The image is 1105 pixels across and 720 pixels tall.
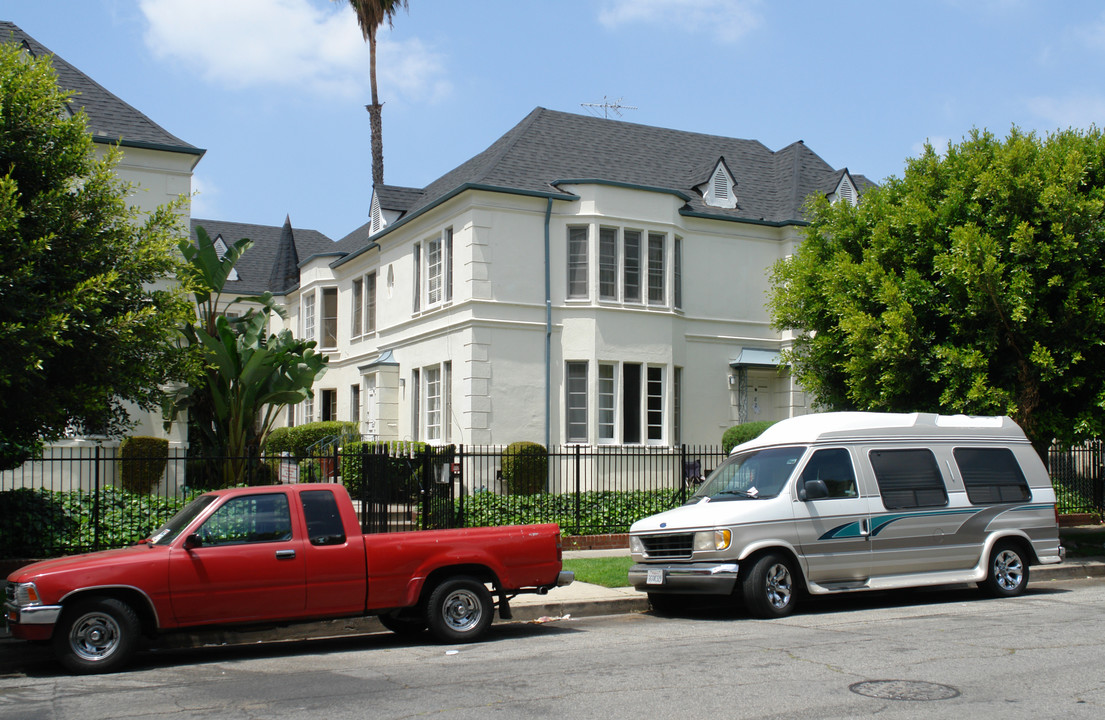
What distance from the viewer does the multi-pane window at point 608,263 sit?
2412cm

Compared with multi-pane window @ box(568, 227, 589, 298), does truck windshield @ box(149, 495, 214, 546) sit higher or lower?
lower

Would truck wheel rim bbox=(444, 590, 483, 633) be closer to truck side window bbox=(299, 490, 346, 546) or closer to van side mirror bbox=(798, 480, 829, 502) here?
truck side window bbox=(299, 490, 346, 546)

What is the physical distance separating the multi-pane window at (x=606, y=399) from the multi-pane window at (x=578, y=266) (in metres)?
1.92

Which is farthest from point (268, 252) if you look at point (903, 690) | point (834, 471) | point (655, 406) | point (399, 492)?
point (903, 690)

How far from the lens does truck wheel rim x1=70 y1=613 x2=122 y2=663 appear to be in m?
8.45

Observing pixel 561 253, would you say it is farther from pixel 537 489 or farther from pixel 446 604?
pixel 446 604

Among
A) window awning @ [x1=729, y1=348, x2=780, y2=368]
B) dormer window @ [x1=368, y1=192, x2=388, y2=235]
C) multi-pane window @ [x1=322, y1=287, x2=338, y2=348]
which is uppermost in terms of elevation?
dormer window @ [x1=368, y1=192, x2=388, y2=235]

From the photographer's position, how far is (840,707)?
21.8ft

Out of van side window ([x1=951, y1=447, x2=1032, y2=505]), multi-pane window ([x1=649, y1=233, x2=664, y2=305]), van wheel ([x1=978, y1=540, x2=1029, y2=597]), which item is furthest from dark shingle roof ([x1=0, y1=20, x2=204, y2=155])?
van wheel ([x1=978, y1=540, x2=1029, y2=597])

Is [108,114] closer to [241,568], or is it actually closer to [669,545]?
[241,568]

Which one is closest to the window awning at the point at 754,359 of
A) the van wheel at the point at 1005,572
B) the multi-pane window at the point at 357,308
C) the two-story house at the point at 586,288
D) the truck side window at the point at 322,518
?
the two-story house at the point at 586,288

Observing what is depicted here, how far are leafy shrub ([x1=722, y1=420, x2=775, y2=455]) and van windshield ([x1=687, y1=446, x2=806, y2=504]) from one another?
37.4ft

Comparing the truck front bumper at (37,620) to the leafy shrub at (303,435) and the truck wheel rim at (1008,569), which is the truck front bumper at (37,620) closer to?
the truck wheel rim at (1008,569)

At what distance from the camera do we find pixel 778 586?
36.3 feet
